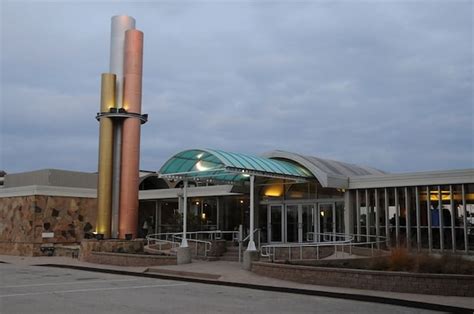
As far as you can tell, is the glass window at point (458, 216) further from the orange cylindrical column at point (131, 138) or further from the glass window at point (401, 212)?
the orange cylindrical column at point (131, 138)

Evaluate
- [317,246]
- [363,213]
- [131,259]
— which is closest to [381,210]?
[363,213]

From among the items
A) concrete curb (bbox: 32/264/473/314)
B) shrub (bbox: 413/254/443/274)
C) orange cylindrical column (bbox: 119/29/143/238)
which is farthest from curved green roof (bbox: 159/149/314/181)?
shrub (bbox: 413/254/443/274)

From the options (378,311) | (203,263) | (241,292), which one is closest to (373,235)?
(203,263)

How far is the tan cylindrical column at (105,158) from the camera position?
97.2 feet

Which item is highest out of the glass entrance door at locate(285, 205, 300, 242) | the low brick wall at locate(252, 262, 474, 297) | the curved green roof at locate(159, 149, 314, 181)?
the curved green roof at locate(159, 149, 314, 181)

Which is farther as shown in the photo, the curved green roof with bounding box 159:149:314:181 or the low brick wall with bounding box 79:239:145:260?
the low brick wall with bounding box 79:239:145:260

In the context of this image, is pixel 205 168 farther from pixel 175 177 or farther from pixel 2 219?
pixel 2 219

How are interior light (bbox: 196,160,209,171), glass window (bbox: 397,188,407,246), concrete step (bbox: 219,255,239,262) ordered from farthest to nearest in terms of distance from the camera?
glass window (bbox: 397,188,407,246) → concrete step (bbox: 219,255,239,262) → interior light (bbox: 196,160,209,171)

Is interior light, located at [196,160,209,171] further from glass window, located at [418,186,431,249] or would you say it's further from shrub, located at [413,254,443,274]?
shrub, located at [413,254,443,274]

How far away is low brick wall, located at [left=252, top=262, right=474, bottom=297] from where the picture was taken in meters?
14.6

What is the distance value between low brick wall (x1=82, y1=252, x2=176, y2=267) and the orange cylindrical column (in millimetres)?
4216

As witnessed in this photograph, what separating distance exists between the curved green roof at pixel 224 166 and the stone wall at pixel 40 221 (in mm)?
11786

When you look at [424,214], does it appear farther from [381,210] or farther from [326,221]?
[326,221]

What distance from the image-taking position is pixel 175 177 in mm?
25547
